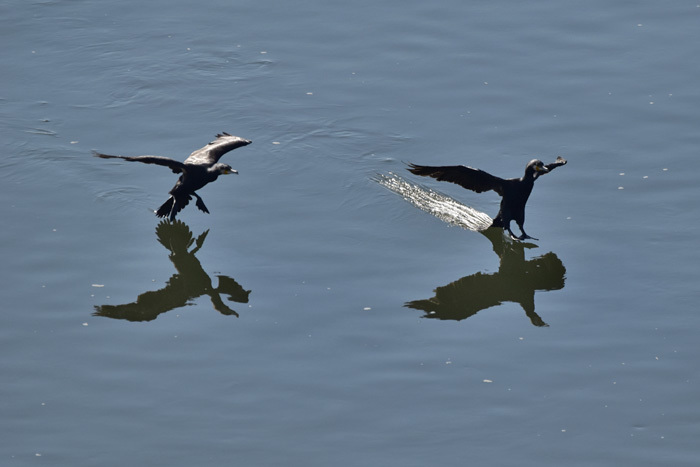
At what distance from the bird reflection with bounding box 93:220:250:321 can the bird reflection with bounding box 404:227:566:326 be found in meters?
2.28

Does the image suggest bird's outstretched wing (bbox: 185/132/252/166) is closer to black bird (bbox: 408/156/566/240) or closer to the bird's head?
black bird (bbox: 408/156/566/240)

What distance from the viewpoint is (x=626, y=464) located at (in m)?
11.2

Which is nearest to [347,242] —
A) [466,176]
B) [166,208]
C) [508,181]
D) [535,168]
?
[466,176]

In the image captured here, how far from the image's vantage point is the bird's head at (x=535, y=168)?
1505 cm

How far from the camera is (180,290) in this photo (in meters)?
14.6

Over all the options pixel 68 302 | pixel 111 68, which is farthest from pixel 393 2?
pixel 68 302

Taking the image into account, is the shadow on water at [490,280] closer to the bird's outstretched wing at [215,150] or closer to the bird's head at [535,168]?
the bird's head at [535,168]

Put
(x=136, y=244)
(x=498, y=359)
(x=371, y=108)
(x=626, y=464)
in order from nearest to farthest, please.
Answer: (x=626, y=464) → (x=498, y=359) → (x=136, y=244) → (x=371, y=108)

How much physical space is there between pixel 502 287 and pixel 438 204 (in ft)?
7.56

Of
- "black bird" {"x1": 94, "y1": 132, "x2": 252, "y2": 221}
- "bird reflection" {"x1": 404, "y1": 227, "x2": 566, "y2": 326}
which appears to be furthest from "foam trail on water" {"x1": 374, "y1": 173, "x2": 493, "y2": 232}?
"black bird" {"x1": 94, "y1": 132, "x2": 252, "y2": 221}

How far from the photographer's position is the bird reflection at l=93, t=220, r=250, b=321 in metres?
13.9

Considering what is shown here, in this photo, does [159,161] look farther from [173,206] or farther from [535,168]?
[535,168]

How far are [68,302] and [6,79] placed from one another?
6.99 meters

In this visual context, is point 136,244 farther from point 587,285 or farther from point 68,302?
point 587,285
